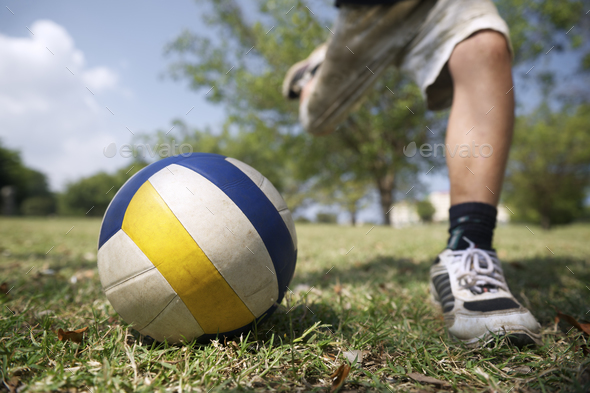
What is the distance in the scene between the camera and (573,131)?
1994 centimetres

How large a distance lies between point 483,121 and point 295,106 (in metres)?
14.5

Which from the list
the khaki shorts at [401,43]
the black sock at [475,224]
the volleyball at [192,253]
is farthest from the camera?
the khaki shorts at [401,43]

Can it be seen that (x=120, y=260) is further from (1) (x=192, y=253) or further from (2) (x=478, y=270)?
(2) (x=478, y=270)

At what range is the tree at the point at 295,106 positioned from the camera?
1532cm

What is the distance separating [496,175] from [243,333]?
1638 mm

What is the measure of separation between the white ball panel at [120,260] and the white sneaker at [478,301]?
152 centimetres

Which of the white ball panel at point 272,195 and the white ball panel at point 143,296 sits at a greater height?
the white ball panel at point 272,195

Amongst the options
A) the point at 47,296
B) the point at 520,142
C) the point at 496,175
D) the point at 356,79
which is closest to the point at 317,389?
the point at 496,175

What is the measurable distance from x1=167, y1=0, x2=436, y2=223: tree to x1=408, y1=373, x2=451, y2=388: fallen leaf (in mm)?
14074

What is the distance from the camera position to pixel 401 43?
2615mm

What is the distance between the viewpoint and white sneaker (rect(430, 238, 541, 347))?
158 cm

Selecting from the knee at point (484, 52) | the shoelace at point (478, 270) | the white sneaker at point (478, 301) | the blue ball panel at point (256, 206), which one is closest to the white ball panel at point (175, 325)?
the blue ball panel at point (256, 206)

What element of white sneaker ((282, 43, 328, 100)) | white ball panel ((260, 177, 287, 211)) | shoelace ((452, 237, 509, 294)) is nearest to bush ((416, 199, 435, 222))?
white sneaker ((282, 43, 328, 100))

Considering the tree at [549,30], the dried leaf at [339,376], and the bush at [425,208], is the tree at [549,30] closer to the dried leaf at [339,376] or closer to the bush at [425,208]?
the bush at [425,208]
